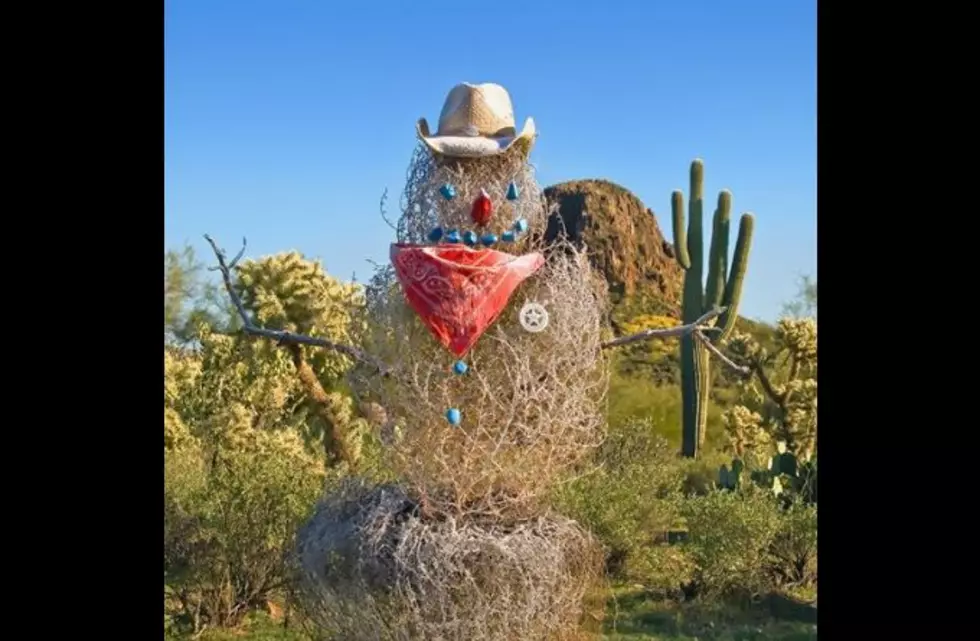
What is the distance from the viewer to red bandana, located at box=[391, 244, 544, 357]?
12.0 ft

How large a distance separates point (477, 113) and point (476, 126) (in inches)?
1.8

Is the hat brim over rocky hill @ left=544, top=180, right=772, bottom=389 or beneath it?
beneath

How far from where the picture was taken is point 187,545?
17.1 feet

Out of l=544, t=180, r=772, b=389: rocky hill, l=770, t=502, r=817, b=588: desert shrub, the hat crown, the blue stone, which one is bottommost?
l=770, t=502, r=817, b=588: desert shrub

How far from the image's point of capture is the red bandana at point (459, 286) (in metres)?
3.66

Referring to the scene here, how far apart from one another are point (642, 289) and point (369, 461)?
9.24 metres

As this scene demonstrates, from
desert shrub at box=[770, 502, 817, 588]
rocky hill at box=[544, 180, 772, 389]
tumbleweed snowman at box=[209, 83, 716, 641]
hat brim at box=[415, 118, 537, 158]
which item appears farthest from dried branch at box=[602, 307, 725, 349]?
rocky hill at box=[544, 180, 772, 389]

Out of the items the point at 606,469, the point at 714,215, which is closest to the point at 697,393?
the point at 714,215

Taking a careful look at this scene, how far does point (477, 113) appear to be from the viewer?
3859mm

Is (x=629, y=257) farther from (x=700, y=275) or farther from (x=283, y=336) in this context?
(x=283, y=336)

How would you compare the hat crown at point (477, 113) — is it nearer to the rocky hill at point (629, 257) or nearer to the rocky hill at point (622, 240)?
the rocky hill at point (629, 257)

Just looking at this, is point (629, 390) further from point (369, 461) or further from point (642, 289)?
point (369, 461)

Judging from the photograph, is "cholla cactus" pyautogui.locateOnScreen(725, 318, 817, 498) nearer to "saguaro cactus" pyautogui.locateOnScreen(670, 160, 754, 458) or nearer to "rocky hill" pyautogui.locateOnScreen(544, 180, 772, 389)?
A: "saguaro cactus" pyautogui.locateOnScreen(670, 160, 754, 458)

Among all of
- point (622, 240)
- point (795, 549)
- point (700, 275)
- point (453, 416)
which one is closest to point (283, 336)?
point (453, 416)
